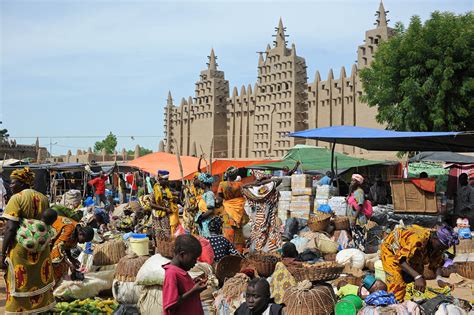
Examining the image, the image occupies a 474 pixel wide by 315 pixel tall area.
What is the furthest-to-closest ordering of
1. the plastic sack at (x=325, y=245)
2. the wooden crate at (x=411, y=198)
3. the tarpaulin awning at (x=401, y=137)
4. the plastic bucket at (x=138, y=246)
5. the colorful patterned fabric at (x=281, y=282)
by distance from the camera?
the wooden crate at (x=411, y=198) < the tarpaulin awning at (x=401, y=137) < the plastic sack at (x=325, y=245) < the plastic bucket at (x=138, y=246) < the colorful patterned fabric at (x=281, y=282)

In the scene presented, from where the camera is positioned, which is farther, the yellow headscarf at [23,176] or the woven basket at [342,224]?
the woven basket at [342,224]

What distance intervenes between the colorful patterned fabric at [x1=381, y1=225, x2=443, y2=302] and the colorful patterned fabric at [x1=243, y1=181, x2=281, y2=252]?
147 inches

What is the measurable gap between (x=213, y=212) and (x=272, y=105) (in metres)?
30.9

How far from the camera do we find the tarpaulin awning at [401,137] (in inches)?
407

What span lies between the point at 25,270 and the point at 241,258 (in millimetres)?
2753

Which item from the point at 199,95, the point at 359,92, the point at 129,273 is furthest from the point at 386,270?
the point at 199,95

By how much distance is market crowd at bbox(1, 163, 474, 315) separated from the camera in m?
4.04

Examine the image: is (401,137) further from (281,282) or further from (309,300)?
(309,300)

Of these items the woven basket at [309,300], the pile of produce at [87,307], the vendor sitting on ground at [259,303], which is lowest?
the pile of produce at [87,307]

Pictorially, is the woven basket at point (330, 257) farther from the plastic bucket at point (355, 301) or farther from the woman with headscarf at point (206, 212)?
the plastic bucket at point (355, 301)

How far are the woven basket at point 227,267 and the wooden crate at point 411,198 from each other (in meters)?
5.77

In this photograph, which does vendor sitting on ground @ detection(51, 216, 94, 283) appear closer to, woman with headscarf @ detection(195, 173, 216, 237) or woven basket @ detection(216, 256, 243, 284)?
woven basket @ detection(216, 256, 243, 284)

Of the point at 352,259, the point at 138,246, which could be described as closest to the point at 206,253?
the point at 138,246

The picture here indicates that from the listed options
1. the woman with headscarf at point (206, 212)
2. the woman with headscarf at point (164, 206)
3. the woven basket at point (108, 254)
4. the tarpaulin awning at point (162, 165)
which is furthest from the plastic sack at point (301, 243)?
the tarpaulin awning at point (162, 165)
